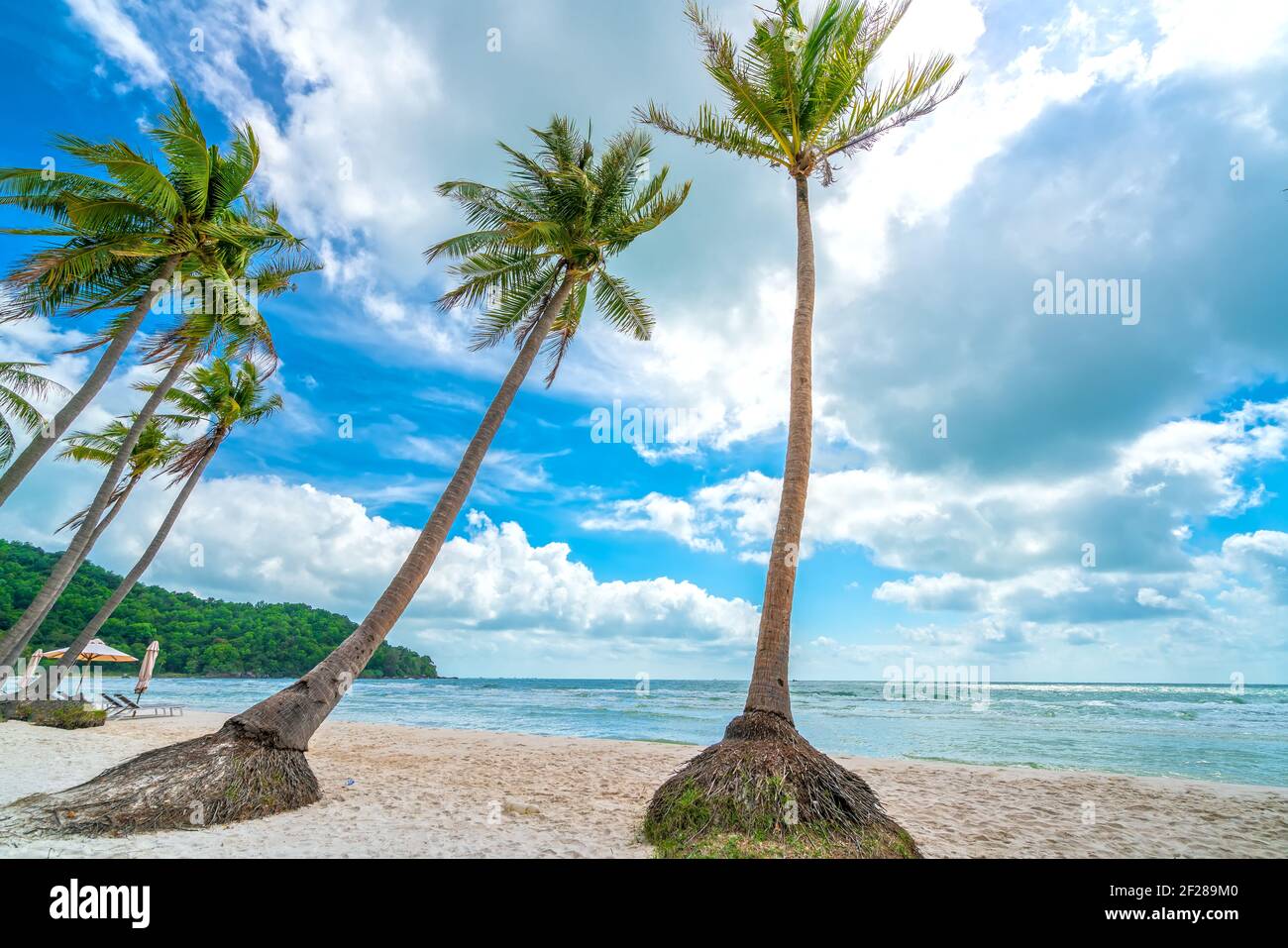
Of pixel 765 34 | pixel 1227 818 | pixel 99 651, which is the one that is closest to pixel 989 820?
pixel 1227 818

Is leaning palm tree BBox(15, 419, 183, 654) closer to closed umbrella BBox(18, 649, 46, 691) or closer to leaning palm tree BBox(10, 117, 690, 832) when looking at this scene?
closed umbrella BBox(18, 649, 46, 691)

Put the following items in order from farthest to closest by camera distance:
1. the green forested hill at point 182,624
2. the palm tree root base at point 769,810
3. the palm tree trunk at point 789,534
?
the green forested hill at point 182,624
the palm tree trunk at point 789,534
the palm tree root base at point 769,810

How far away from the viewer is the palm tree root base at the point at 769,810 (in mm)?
5418

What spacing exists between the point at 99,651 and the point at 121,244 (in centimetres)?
1563

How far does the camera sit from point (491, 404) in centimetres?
1065

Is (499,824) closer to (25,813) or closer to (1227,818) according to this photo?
(25,813)

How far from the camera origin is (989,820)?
785 cm

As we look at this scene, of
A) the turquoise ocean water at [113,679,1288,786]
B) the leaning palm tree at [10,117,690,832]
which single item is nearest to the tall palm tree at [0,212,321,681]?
the leaning palm tree at [10,117,690,832]

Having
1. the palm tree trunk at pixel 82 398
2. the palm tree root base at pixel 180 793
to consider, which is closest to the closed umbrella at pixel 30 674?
the palm tree trunk at pixel 82 398

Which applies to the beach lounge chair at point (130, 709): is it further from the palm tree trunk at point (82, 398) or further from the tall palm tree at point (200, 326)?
the palm tree trunk at point (82, 398)

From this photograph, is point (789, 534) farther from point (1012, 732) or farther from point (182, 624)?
point (182, 624)

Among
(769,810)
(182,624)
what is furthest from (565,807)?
(182,624)

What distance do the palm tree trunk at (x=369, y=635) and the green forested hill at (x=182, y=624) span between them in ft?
89.4

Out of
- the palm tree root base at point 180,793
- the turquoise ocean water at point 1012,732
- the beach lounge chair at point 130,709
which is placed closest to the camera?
the palm tree root base at point 180,793
